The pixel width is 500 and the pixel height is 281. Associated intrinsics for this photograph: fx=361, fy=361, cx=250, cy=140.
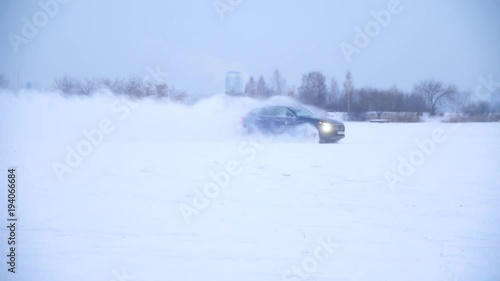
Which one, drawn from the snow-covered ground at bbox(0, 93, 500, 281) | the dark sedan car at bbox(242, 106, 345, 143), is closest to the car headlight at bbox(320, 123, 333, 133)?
the dark sedan car at bbox(242, 106, 345, 143)

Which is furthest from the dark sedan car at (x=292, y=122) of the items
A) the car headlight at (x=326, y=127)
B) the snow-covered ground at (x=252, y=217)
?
the snow-covered ground at (x=252, y=217)

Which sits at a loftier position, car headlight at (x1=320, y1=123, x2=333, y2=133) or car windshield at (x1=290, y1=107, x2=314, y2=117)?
car windshield at (x1=290, y1=107, x2=314, y2=117)

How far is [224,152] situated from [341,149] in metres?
4.05

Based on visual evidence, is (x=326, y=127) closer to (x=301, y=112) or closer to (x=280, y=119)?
(x=301, y=112)

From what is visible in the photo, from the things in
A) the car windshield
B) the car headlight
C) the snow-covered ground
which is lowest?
the snow-covered ground

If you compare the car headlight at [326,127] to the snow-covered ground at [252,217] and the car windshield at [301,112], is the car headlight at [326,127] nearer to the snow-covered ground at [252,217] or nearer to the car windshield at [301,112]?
the car windshield at [301,112]

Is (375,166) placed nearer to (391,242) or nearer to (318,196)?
(318,196)

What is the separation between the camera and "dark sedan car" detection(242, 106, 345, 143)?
1337cm

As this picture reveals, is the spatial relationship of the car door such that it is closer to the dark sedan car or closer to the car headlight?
the dark sedan car

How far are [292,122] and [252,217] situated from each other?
8.66 meters

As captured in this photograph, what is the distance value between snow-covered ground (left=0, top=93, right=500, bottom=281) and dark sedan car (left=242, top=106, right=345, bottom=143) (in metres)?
3.78

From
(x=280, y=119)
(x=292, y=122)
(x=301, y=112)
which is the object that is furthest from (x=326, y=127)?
(x=280, y=119)

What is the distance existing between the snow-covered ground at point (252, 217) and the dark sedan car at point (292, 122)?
378 centimetres

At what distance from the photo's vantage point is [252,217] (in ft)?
17.3
